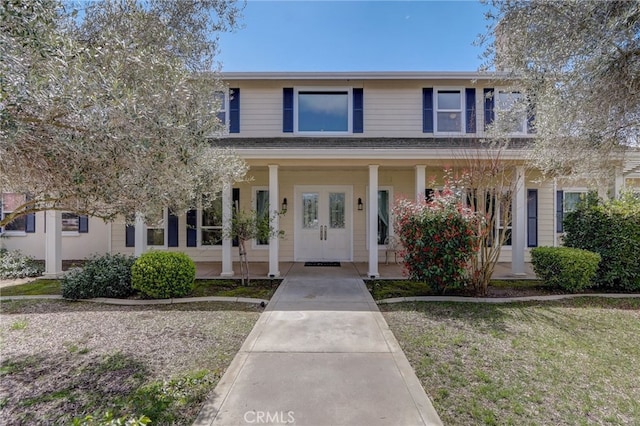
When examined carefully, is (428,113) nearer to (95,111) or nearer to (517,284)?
(517,284)

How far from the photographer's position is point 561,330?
190 inches

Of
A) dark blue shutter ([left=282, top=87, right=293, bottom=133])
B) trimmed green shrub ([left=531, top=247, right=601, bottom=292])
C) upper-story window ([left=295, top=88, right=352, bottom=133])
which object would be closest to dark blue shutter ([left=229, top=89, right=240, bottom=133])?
dark blue shutter ([left=282, top=87, right=293, bottom=133])

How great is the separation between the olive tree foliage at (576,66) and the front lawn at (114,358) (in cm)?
596

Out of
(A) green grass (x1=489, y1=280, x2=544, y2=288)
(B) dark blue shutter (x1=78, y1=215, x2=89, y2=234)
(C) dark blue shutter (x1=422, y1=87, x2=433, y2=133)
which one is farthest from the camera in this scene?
(B) dark blue shutter (x1=78, y1=215, x2=89, y2=234)

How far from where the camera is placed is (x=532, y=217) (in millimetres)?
10672

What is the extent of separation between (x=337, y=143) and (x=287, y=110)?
2376 millimetres

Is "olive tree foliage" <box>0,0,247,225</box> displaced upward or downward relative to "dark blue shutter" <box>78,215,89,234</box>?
upward

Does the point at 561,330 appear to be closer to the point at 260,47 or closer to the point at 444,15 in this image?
the point at 444,15

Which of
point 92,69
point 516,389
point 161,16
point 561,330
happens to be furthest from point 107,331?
point 561,330

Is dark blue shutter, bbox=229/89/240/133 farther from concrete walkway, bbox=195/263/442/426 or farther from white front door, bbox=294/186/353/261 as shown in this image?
concrete walkway, bbox=195/263/442/426

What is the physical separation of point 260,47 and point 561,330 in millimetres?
9626

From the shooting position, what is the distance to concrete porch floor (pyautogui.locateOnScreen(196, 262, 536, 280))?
8.44m

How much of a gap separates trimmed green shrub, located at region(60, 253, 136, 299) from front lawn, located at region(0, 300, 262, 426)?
0.41 meters

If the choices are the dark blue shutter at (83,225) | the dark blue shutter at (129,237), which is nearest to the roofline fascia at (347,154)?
the dark blue shutter at (129,237)
